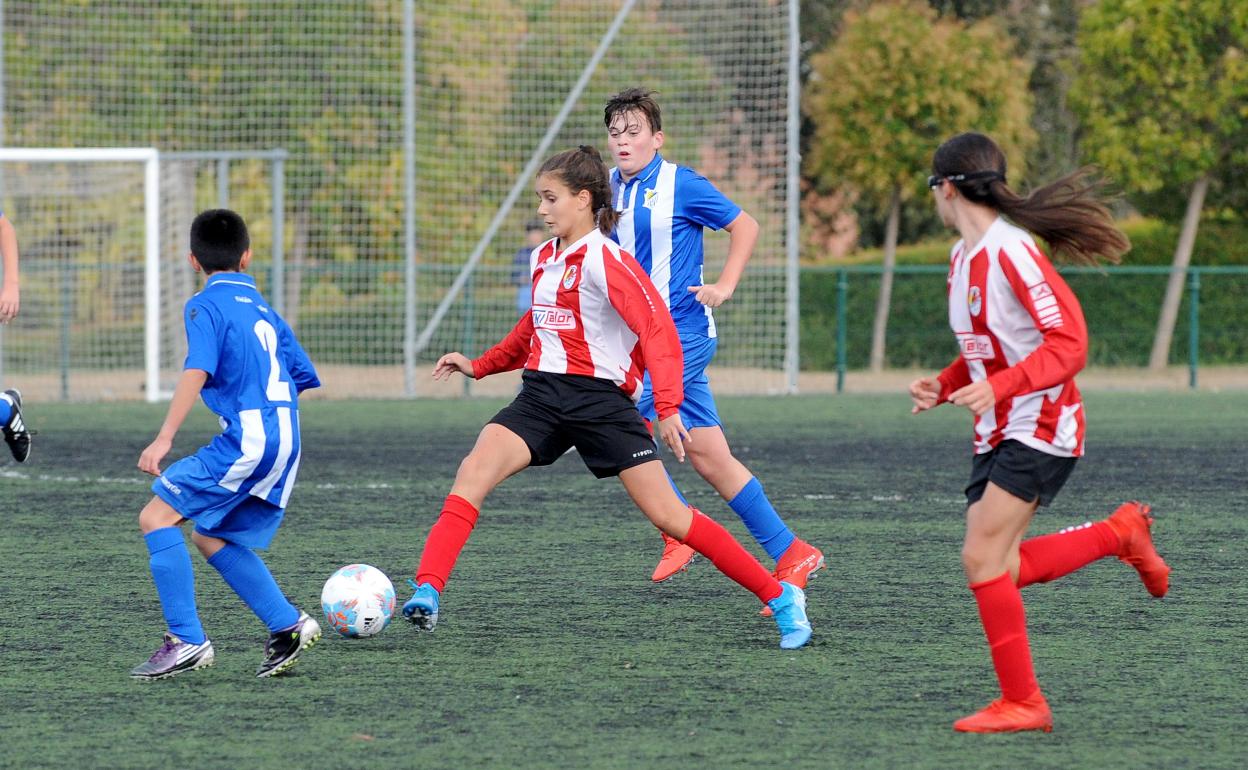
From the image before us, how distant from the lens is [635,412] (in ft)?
17.0

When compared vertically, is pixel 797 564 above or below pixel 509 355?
below

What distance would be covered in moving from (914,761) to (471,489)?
1906 millimetres

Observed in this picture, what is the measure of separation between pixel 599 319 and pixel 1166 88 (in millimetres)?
17745

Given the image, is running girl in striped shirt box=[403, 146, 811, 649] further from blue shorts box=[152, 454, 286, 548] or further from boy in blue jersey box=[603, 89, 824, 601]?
boy in blue jersey box=[603, 89, 824, 601]

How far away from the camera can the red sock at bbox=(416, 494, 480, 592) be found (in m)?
5.07

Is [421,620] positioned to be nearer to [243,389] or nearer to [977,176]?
[243,389]

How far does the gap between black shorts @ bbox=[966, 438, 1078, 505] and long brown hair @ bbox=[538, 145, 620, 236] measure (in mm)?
1633

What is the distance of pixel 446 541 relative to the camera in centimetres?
512

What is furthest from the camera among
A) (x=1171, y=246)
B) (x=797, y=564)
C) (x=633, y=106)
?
(x=1171, y=246)

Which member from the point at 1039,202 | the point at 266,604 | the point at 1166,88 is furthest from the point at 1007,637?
the point at 1166,88

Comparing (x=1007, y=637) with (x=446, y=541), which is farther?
(x=446, y=541)

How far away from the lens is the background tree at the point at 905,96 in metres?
21.0

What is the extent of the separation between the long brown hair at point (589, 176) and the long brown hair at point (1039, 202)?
4.24ft

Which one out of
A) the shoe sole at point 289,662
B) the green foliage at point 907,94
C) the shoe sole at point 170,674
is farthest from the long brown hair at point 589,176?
the green foliage at point 907,94
